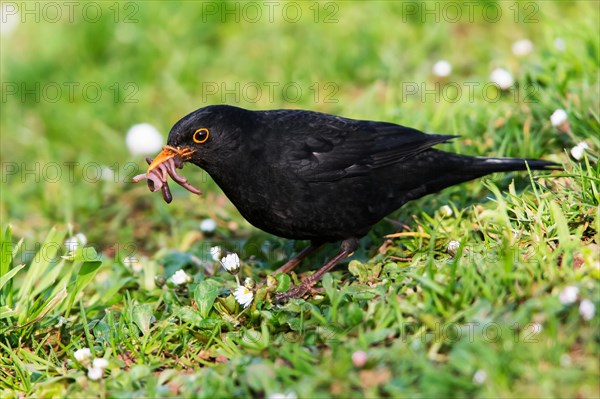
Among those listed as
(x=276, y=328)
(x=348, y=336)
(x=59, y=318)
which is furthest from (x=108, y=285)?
(x=348, y=336)

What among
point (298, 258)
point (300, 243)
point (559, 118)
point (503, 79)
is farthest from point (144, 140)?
point (559, 118)

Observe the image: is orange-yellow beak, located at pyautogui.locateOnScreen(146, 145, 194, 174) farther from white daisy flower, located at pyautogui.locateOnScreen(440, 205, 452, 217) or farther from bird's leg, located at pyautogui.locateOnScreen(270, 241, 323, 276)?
white daisy flower, located at pyautogui.locateOnScreen(440, 205, 452, 217)

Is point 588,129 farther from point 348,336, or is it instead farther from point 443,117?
point 348,336

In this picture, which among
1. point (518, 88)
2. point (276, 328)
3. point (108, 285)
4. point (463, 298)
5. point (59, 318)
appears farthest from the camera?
point (518, 88)

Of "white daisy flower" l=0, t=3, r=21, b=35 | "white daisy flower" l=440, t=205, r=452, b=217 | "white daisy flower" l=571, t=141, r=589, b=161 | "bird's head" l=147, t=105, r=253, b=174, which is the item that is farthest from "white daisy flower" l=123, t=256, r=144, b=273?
"white daisy flower" l=0, t=3, r=21, b=35

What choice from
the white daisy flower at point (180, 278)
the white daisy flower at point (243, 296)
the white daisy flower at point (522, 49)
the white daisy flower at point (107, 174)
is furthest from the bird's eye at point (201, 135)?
the white daisy flower at point (522, 49)

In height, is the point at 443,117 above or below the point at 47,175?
above

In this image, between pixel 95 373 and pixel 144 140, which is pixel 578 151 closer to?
pixel 95 373
